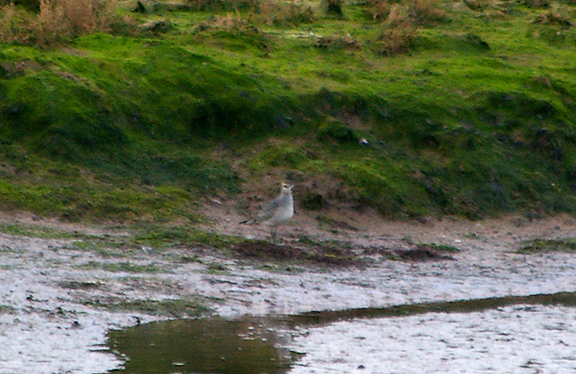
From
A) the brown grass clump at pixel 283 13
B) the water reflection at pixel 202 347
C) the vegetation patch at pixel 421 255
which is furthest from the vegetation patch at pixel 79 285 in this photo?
the brown grass clump at pixel 283 13

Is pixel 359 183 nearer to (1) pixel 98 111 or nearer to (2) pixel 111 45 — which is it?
(1) pixel 98 111

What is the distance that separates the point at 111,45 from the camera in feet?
59.3

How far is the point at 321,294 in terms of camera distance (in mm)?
11102

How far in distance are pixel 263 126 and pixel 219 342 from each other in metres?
7.72

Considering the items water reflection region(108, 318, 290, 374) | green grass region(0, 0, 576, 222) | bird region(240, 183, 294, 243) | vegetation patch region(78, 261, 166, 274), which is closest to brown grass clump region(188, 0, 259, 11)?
green grass region(0, 0, 576, 222)

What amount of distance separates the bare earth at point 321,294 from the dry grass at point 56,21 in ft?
16.4

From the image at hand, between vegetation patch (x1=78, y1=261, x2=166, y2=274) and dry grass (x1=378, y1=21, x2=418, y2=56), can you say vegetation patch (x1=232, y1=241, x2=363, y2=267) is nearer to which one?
vegetation patch (x1=78, y1=261, x2=166, y2=274)

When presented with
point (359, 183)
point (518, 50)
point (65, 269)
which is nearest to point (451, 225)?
point (359, 183)

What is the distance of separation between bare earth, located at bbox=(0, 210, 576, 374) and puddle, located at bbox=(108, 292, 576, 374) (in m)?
0.17

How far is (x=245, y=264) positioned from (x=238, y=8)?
12.5 meters

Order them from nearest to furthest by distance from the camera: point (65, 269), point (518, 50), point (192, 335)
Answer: point (192, 335) < point (65, 269) < point (518, 50)

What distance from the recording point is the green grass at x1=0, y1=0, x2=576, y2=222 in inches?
566

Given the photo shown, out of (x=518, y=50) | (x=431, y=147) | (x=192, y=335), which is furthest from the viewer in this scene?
(x=518, y=50)

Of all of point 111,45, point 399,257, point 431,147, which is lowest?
point 399,257
